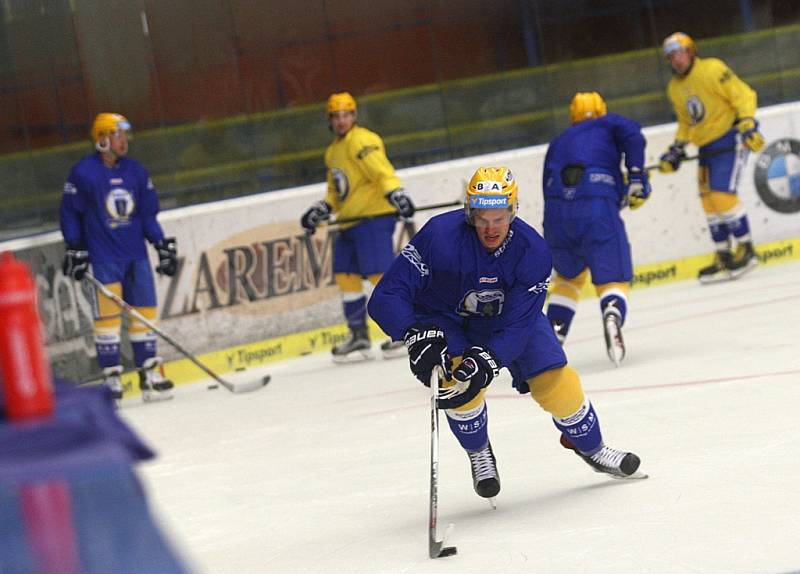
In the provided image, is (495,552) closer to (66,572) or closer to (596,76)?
(66,572)

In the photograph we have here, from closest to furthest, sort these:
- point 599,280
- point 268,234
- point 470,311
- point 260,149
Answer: point 470,311, point 599,280, point 268,234, point 260,149

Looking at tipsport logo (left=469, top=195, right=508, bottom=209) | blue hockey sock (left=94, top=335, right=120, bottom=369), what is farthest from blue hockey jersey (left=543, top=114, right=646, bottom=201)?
tipsport logo (left=469, top=195, right=508, bottom=209)

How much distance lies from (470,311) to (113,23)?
5464 mm

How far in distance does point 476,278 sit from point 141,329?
4085 millimetres

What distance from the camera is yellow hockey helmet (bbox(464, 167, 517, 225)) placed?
146 inches

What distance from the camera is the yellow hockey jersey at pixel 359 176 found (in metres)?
7.95

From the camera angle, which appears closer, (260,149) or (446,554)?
(446,554)

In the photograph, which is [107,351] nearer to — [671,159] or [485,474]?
[671,159]

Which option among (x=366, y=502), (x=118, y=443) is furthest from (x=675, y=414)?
(x=118, y=443)

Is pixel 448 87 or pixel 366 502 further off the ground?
pixel 448 87

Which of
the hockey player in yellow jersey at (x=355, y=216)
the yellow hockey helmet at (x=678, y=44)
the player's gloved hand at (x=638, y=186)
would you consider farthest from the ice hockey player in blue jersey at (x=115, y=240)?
the yellow hockey helmet at (x=678, y=44)

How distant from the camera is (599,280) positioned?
6312 millimetres

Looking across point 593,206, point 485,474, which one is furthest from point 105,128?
point 485,474

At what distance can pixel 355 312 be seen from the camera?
802cm
